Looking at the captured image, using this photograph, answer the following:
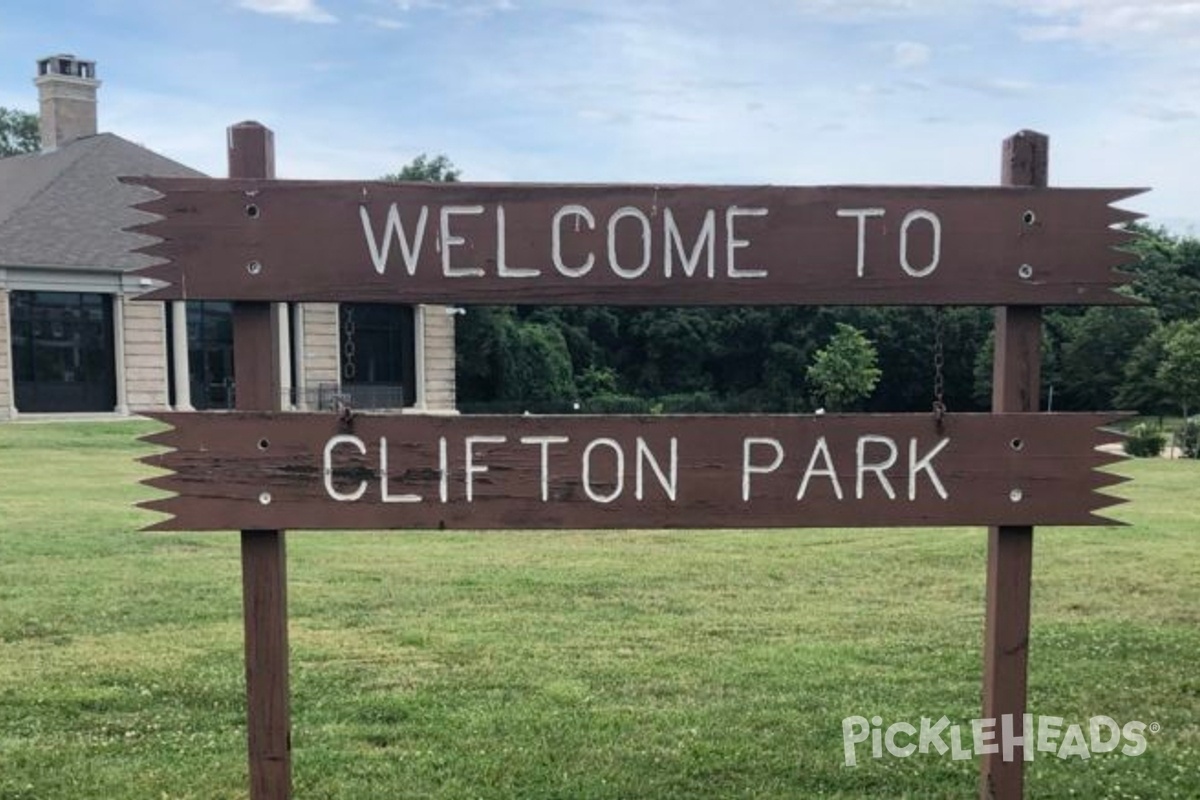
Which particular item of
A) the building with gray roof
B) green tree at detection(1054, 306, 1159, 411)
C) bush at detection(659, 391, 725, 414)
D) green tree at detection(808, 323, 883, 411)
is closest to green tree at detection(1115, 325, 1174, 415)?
green tree at detection(1054, 306, 1159, 411)

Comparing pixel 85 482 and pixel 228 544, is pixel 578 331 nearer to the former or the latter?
pixel 85 482

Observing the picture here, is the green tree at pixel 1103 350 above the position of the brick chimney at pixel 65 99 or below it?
below

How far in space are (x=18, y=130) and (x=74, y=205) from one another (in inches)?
1342

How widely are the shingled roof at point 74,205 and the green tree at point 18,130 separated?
96.0 ft

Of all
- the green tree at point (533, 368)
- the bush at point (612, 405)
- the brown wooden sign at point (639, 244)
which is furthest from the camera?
the green tree at point (533, 368)

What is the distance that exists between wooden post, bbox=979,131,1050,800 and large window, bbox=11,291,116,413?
2888 centimetres

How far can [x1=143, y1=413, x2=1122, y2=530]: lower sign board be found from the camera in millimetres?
2906

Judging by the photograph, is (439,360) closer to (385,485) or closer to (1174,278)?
(385,485)

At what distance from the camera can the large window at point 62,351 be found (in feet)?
90.6

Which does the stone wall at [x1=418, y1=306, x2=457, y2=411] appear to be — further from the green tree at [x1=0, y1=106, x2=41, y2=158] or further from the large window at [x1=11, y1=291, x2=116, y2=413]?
the green tree at [x1=0, y1=106, x2=41, y2=158]

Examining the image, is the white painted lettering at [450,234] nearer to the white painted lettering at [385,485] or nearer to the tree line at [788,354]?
the white painted lettering at [385,485]

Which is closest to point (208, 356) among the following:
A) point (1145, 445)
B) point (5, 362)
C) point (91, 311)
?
point (91, 311)

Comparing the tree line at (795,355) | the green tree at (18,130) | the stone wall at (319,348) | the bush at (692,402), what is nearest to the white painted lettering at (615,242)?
the stone wall at (319,348)

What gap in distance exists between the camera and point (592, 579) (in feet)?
26.0
